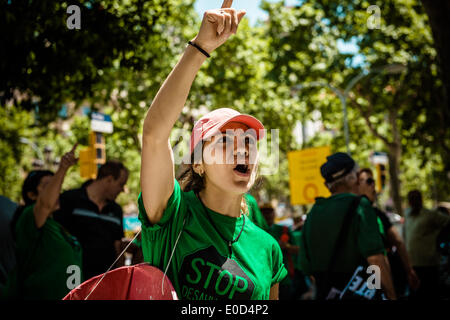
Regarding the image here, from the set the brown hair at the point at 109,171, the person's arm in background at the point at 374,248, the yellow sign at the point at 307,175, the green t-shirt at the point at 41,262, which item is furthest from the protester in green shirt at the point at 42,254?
the yellow sign at the point at 307,175

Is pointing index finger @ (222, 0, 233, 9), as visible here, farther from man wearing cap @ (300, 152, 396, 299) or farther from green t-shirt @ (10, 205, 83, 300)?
green t-shirt @ (10, 205, 83, 300)

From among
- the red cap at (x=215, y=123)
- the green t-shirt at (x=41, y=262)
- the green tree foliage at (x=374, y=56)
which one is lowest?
the green t-shirt at (x=41, y=262)

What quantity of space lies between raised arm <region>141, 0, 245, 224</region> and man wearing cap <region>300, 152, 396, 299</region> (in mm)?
2126

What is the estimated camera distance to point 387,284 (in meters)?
3.26

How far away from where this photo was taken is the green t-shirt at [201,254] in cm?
166

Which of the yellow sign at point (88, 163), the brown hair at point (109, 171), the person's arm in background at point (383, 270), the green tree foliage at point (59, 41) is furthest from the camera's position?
the yellow sign at point (88, 163)

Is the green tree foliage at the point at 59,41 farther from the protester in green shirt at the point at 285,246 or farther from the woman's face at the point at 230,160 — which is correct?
the woman's face at the point at 230,160

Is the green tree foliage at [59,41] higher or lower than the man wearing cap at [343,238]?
higher

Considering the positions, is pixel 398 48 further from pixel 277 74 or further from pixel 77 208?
pixel 77 208

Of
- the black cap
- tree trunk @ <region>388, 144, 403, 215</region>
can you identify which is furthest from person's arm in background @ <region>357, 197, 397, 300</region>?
tree trunk @ <region>388, 144, 403, 215</region>

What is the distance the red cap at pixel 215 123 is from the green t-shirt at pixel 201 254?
A: 0.22 m

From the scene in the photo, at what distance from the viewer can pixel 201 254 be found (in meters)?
1.70

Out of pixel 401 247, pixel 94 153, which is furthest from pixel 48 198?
pixel 94 153
